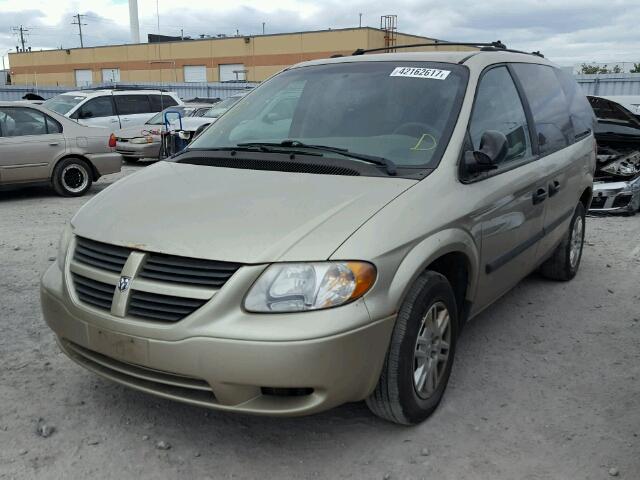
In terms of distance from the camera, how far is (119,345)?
107 inches

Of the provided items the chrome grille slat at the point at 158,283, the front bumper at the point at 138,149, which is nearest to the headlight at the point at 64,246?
the chrome grille slat at the point at 158,283

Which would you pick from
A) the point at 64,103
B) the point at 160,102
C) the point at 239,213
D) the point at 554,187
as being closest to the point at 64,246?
the point at 239,213

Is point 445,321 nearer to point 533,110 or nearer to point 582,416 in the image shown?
point 582,416

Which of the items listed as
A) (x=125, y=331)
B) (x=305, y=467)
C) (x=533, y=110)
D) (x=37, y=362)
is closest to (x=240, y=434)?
(x=305, y=467)

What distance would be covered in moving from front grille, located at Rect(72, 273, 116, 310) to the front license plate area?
0.37ft

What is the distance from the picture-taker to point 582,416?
3.24m

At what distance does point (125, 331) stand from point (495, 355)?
2.31 metres

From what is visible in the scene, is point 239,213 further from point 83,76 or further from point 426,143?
point 83,76

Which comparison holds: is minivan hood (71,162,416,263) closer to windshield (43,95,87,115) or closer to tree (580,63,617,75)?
windshield (43,95,87,115)

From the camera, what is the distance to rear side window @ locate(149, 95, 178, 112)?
16.2 metres

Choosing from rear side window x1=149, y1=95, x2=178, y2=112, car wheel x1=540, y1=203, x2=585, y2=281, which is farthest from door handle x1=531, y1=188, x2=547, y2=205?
rear side window x1=149, y1=95, x2=178, y2=112

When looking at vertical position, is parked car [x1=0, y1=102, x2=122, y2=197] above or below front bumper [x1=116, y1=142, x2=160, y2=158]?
above

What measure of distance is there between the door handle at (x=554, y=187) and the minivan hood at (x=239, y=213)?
5.55 feet

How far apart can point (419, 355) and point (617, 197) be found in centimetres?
641
